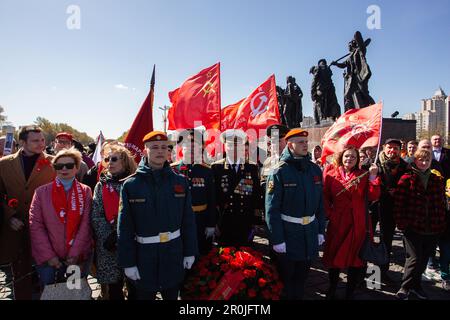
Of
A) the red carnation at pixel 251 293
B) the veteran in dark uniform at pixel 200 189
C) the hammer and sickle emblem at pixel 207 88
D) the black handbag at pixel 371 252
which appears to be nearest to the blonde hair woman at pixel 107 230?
the veteran in dark uniform at pixel 200 189

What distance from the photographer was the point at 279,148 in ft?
18.1

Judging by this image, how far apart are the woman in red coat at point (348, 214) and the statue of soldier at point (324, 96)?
46.3 feet

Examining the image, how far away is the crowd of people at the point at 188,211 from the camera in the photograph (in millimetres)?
2740

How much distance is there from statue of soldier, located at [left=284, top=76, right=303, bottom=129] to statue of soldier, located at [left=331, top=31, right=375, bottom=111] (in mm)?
7345

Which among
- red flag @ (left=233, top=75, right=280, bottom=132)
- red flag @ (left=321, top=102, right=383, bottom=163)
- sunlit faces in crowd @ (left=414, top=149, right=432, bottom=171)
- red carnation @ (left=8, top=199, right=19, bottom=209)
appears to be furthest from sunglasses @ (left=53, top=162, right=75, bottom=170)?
red flag @ (left=233, top=75, right=280, bottom=132)

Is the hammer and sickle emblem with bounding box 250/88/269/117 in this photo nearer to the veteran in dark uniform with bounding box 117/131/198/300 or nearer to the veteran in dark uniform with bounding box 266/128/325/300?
the veteran in dark uniform with bounding box 266/128/325/300

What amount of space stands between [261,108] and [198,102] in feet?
6.29

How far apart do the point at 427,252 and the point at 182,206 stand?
3.28 m

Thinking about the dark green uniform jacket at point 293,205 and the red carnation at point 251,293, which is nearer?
the red carnation at point 251,293

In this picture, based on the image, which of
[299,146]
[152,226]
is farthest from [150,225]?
[299,146]

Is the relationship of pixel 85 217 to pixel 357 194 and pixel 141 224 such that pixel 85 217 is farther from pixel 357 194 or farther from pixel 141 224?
pixel 357 194

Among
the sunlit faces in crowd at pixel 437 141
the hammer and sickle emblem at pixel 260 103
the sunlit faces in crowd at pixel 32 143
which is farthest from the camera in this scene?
the hammer and sickle emblem at pixel 260 103

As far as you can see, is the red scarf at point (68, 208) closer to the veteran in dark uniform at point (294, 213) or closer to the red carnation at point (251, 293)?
the red carnation at point (251, 293)
